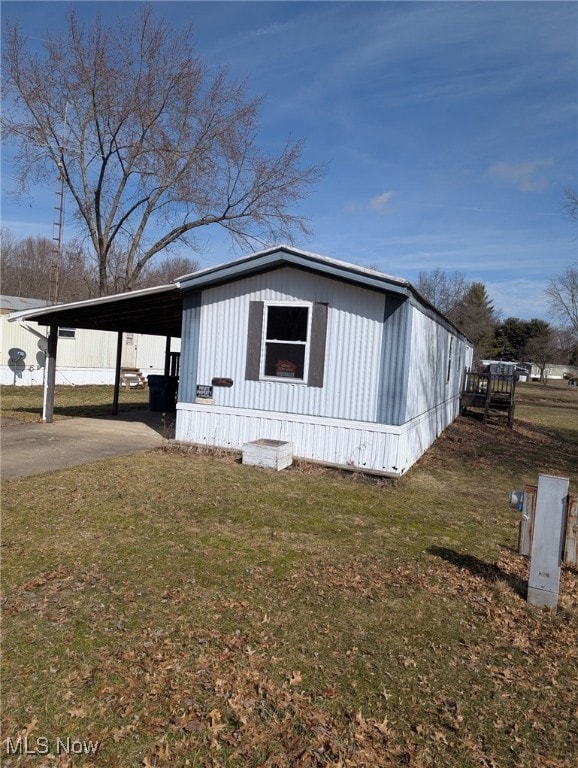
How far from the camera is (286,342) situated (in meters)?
8.48

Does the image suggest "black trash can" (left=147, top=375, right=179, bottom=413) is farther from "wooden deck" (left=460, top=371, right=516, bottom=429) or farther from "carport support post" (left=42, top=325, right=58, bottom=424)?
"wooden deck" (left=460, top=371, right=516, bottom=429)

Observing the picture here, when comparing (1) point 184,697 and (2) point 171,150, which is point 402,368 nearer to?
(1) point 184,697

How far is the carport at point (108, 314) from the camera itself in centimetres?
967

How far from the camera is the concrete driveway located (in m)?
7.63

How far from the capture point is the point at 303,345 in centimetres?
836

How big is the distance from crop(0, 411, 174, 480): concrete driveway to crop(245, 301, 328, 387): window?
2.61 meters

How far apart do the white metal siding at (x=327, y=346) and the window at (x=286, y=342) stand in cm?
17

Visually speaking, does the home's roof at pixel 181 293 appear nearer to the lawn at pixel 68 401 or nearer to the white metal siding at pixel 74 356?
the lawn at pixel 68 401

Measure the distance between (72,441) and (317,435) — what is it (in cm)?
455

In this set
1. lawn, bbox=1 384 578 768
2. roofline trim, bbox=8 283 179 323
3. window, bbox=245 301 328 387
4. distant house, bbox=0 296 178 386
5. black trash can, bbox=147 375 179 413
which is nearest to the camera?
lawn, bbox=1 384 578 768

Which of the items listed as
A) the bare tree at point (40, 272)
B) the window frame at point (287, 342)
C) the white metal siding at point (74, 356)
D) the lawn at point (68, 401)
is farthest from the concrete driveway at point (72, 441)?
the bare tree at point (40, 272)

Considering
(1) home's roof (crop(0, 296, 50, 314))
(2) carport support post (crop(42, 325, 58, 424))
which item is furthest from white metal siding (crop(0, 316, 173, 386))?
(2) carport support post (crop(42, 325, 58, 424))

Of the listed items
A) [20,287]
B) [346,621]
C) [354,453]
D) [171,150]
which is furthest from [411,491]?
[20,287]

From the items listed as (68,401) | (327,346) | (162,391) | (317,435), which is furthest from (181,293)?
(68,401)
